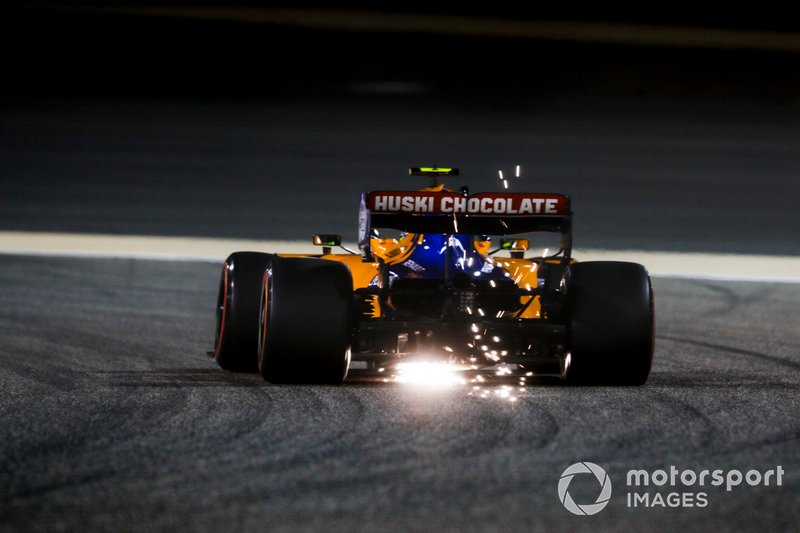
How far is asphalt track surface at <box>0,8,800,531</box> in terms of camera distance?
16.1 feet

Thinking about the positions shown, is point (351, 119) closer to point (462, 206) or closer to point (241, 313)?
point (241, 313)

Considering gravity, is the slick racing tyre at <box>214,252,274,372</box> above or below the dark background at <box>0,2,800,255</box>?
below

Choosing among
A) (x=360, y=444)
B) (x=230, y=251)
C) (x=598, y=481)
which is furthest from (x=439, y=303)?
(x=230, y=251)

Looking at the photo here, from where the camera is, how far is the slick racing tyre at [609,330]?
26.0ft

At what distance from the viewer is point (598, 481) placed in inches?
204

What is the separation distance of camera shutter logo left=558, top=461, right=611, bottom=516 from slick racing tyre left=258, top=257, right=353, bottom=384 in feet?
8.04

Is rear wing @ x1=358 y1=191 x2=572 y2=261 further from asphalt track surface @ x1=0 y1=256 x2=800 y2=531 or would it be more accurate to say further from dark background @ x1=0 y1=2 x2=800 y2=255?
dark background @ x1=0 y1=2 x2=800 y2=255

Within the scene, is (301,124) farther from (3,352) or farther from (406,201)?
(406,201)

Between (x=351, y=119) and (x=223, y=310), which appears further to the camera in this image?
(x=351, y=119)

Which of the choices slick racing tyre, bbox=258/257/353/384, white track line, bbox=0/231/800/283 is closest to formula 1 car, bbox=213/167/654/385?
slick racing tyre, bbox=258/257/353/384

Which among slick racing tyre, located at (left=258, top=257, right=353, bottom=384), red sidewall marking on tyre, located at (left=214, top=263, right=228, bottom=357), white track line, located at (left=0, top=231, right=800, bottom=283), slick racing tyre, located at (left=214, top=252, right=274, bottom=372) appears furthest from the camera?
white track line, located at (left=0, top=231, right=800, bottom=283)

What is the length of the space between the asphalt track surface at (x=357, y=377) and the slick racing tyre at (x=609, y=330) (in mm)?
137

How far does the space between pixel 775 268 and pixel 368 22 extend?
226 inches

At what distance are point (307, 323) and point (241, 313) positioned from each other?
1391mm
